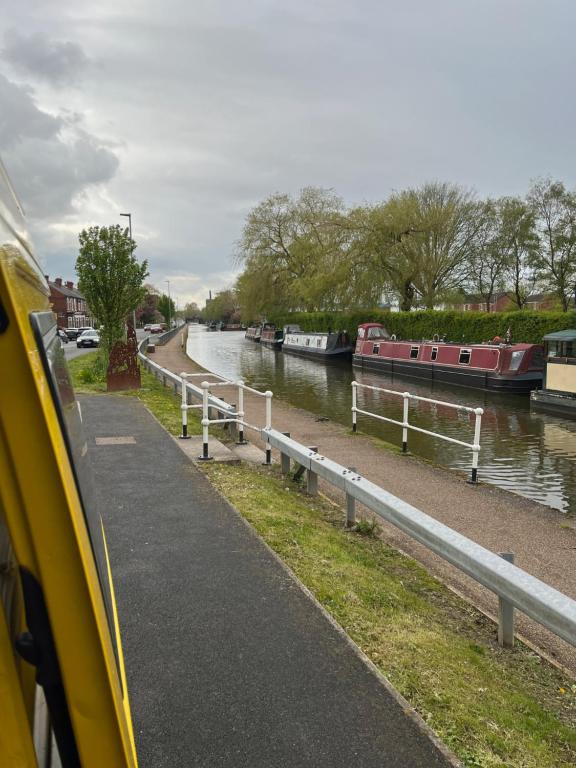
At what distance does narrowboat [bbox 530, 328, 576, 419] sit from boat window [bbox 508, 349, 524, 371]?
147 inches

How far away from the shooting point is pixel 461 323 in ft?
109

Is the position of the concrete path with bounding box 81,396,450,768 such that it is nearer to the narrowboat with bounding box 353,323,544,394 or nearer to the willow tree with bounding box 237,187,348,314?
the narrowboat with bounding box 353,323,544,394

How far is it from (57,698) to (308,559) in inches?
156

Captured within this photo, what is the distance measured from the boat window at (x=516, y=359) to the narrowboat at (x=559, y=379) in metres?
3.73

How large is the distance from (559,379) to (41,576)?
66.9ft

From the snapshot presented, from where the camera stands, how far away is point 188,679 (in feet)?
11.2

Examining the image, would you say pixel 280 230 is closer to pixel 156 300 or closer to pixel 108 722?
Answer: pixel 108 722

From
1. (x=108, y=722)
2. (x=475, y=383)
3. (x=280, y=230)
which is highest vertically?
(x=280, y=230)

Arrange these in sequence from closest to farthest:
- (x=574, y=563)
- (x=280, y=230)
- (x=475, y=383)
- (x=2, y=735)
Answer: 1. (x=2, y=735)
2. (x=574, y=563)
3. (x=475, y=383)
4. (x=280, y=230)

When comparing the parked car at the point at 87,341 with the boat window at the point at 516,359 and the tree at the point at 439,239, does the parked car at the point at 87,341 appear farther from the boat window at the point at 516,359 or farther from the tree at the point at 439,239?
the boat window at the point at 516,359

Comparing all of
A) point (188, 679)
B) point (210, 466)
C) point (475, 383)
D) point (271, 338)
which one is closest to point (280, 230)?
point (271, 338)

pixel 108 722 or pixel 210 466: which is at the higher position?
pixel 108 722

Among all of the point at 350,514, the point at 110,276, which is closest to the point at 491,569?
the point at 350,514

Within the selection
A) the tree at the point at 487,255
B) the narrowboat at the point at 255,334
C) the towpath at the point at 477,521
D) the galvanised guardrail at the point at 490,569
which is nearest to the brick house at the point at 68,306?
the narrowboat at the point at 255,334
